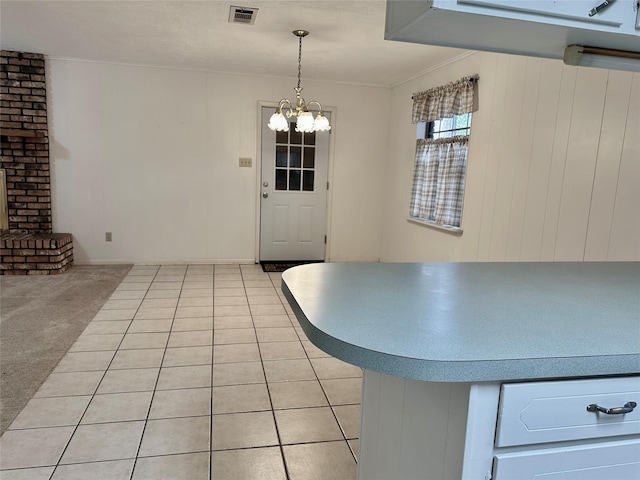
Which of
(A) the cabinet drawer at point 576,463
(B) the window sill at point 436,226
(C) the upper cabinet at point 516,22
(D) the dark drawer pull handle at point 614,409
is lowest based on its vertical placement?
(A) the cabinet drawer at point 576,463

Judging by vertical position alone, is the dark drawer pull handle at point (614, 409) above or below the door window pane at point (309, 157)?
below

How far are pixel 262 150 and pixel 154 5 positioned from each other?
2564mm

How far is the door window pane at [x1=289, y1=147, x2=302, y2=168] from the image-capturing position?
5.75 meters

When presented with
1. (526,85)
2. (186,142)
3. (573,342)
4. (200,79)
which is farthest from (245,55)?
(573,342)

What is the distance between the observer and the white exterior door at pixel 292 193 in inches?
224

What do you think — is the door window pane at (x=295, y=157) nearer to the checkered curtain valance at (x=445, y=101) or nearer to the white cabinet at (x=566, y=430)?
the checkered curtain valance at (x=445, y=101)

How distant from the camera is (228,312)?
388cm

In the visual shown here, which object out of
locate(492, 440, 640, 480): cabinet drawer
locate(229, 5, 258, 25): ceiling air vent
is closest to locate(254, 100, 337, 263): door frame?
locate(229, 5, 258, 25): ceiling air vent

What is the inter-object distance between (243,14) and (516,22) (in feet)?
8.75

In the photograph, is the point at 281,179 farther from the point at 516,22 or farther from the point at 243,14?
the point at 516,22

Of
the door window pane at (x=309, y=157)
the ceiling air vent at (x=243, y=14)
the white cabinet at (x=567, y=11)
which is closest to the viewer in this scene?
the white cabinet at (x=567, y=11)

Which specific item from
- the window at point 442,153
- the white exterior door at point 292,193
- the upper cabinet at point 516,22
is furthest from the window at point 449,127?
the upper cabinet at point 516,22

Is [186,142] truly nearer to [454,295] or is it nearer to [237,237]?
[237,237]

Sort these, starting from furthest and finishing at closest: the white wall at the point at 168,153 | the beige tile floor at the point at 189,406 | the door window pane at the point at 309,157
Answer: the door window pane at the point at 309,157 < the white wall at the point at 168,153 < the beige tile floor at the point at 189,406
